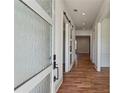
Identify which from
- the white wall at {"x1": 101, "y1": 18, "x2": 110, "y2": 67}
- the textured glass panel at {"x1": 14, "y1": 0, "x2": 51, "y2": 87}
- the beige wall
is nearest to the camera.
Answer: the textured glass panel at {"x1": 14, "y1": 0, "x2": 51, "y2": 87}

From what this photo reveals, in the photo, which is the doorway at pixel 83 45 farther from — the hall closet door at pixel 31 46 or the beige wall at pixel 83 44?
the hall closet door at pixel 31 46

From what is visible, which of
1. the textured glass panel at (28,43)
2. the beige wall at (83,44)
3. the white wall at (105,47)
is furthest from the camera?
the beige wall at (83,44)

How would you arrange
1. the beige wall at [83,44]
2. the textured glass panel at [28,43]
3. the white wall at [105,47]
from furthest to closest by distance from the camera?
the beige wall at [83,44]
the white wall at [105,47]
the textured glass panel at [28,43]

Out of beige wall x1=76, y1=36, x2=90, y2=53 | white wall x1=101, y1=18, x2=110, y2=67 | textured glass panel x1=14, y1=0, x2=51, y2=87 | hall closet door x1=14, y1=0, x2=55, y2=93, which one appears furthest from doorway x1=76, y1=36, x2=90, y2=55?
textured glass panel x1=14, y1=0, x2=51, y2=87

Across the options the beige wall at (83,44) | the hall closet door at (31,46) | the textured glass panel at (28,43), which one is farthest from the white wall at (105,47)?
the beige wall at (83,44)

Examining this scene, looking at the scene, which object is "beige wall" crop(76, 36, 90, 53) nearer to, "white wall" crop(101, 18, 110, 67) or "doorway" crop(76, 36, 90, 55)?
"doorway" crop(76, 36, 90, 55)

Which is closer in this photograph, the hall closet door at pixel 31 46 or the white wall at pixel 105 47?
the hall closet door at pixel 31 46

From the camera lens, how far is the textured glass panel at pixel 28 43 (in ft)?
4.52

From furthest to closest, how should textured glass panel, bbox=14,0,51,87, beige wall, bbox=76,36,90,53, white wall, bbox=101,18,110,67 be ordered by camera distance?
beige wall, bbox=76,36,90,53, white wall, bbox=101,18,110,67, textured glass panel, bbox=14,0,51,87

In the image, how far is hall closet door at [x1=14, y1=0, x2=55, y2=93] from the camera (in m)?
1.38

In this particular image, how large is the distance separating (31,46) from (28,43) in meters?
0.10

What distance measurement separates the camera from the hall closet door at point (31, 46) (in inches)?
54.2
